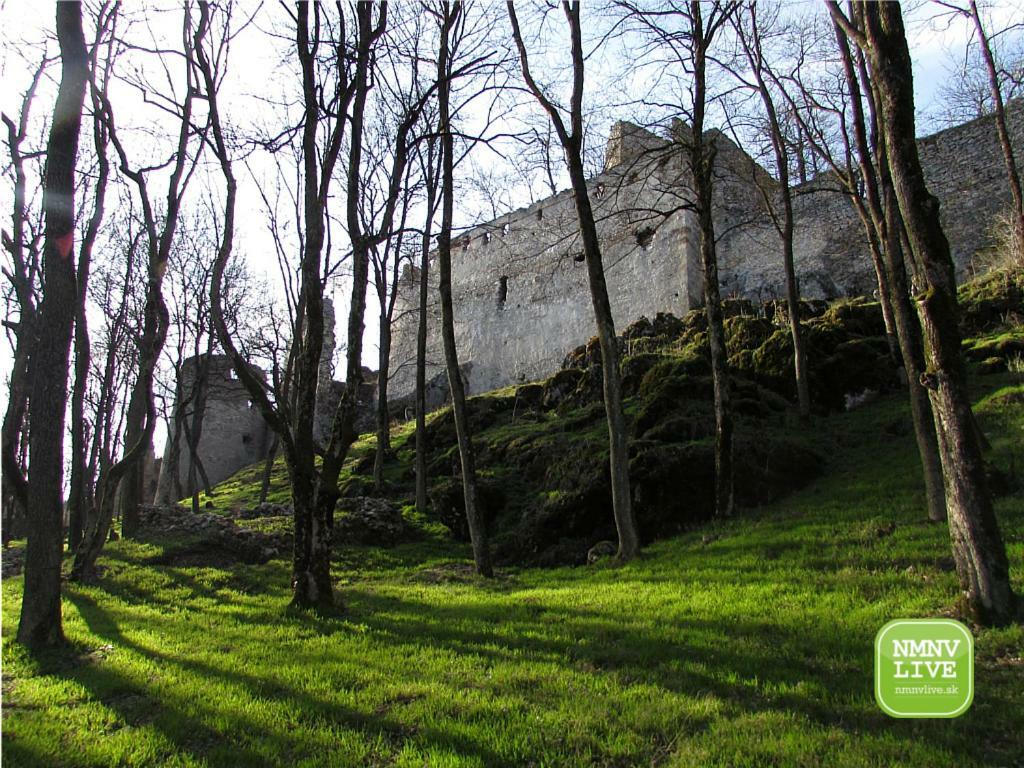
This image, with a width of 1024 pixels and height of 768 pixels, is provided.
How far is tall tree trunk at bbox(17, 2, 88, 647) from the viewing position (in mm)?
5957

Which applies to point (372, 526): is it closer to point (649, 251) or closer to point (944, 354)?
point (944, 354)

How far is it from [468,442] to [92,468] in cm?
1087

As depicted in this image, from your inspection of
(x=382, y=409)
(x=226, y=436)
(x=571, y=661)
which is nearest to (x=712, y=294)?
(x=571, y=661)

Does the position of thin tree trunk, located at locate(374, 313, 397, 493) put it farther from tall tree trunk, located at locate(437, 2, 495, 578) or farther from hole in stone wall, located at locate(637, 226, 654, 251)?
hole in stone wall, located at locate(637, 226, 654, 251)

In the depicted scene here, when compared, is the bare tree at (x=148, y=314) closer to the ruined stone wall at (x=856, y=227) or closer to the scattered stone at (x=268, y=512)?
the scattered stone at (x=268, y=512)

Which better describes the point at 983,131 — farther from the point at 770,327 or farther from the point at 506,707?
the point at 506,707

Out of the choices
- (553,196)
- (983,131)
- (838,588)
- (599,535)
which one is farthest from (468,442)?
(553,196)

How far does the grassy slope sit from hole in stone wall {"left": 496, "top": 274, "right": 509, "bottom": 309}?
22.6 meters

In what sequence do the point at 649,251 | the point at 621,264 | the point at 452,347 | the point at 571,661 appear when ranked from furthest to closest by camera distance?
the point at 621,264 < the point at 649,251 < the point at 452,347 < the point at 571,661

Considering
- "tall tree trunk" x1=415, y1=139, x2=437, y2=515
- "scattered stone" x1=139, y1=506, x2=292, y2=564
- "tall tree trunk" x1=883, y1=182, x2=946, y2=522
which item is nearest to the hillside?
"tall tree trunk" x1=883, y1=182, x2=946, y2=522

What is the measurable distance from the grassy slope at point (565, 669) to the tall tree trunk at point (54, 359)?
485mm

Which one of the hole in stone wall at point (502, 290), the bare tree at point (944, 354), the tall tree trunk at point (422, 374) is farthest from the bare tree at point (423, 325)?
the hole in stone wall at point (502, 290)

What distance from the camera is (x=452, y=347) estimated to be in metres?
10.3

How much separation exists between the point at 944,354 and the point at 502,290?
26.7m
